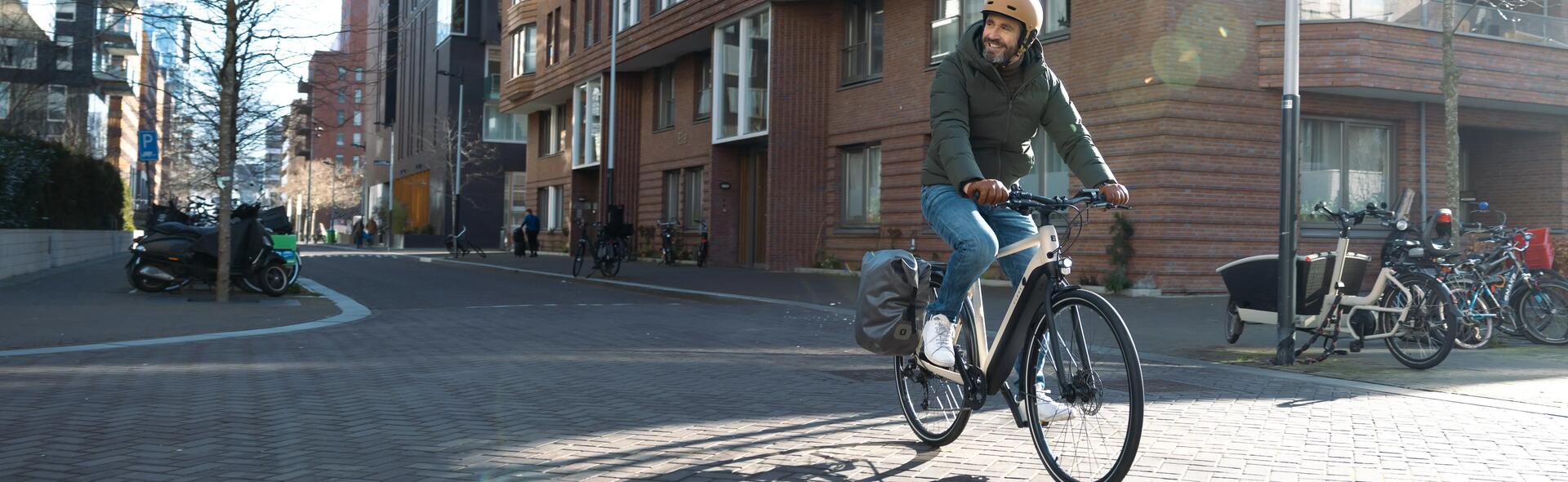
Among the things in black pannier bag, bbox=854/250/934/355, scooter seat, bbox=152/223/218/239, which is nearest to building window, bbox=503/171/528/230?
scooter seat, bbox=152/223/218/239

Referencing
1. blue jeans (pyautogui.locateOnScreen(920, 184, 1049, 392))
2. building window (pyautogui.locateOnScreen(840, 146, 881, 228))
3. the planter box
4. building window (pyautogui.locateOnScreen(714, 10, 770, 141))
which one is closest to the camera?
blue jeans (pyautogui.locateOnScreen(920, 184, 1049, 392))

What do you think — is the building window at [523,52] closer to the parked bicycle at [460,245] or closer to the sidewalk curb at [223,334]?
the parked bicycle at [460,245]

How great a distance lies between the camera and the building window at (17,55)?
97.9ft

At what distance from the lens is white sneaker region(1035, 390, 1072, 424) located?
401 cm

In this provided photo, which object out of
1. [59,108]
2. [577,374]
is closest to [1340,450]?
[577,374]

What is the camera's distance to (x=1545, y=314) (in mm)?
9812

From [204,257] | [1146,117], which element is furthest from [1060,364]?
[204,257]

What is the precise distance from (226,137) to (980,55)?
11863mm

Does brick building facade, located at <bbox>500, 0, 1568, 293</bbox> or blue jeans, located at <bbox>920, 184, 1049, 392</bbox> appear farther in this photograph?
brick building facade, located at <bbox>500, 0, 1568, 293</bbox>

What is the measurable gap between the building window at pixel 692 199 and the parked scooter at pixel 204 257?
51.2 feet

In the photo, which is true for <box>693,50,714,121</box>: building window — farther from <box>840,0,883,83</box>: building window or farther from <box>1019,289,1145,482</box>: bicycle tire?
<box>1019,289,1145,482</box>: bicycle tire

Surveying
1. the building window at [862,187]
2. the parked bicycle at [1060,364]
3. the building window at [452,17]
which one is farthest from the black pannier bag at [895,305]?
the building window at [452,17]

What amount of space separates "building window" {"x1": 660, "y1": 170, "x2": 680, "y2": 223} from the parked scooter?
16.8 m

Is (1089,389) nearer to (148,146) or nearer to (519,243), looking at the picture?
(148,146)
